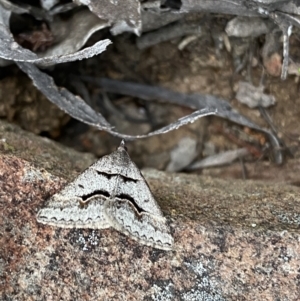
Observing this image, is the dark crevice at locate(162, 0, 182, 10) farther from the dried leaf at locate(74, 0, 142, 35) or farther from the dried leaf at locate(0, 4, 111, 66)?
the dried leaf at locate(0, 4, 111, 66)

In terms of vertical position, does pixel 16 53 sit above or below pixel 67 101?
above

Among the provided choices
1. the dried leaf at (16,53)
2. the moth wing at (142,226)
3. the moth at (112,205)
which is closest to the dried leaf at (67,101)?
the dried leaf at (16,53)

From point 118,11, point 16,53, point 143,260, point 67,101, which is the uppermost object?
point 118,11

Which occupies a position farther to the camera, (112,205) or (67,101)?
(67,101)

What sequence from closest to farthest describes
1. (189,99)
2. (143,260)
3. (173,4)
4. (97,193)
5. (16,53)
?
(143,260) < (97,193) < (16,53) < (173,4) < (189,99)

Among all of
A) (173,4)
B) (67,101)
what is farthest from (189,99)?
(67,101)

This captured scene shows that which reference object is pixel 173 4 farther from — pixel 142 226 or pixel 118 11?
pixel 142 226

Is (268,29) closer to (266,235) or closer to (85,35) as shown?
(85,35)
